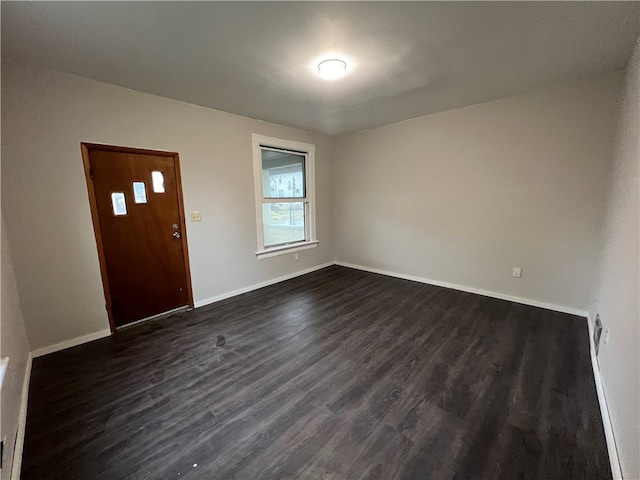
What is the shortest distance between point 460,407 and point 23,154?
386 cm

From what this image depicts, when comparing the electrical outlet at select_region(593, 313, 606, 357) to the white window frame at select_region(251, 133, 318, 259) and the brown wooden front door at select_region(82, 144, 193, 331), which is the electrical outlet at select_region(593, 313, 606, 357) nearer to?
the white window frame at select_region(251, 133, 318, 259)

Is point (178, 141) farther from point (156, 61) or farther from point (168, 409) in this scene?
point (168, 409)

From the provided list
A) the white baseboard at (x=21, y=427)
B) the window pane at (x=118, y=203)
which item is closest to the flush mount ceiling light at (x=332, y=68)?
the window pane at (x=118, y=203)

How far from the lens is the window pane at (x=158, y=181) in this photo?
299cm

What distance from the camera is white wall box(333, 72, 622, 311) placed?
2811 millimetres

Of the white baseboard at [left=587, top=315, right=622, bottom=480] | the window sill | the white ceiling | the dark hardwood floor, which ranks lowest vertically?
the dark hardwood floor

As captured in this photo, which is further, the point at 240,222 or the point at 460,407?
the point at 240,222

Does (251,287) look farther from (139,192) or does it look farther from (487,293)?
(487,293)

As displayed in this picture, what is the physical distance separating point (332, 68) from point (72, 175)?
2.52 metres

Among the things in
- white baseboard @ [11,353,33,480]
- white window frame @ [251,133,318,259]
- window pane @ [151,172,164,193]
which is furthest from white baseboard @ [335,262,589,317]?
white baseboard @ [11,353,33,480]

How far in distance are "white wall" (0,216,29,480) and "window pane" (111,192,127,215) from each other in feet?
2.62

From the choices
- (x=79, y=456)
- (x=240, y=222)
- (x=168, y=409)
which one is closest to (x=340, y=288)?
(x=240, y=222)

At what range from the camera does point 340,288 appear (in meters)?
4.09

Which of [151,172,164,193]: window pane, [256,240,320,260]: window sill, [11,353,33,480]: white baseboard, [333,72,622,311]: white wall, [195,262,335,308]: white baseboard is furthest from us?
[256,240,320,260]: window sill
